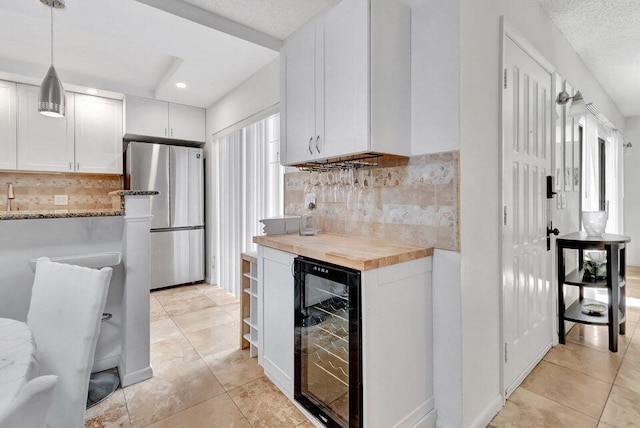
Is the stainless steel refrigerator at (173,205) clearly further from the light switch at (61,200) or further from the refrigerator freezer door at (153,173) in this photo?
the light switch at (61,200)

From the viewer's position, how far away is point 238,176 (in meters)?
3.87

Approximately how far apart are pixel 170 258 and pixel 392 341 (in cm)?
358

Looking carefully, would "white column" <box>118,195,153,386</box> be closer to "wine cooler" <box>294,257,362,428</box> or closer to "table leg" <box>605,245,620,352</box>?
"wine cooler" <box>294,257,362,428</box>

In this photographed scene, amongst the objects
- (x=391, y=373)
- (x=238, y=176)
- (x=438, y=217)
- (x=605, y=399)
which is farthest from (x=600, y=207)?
(x=238, y=176)

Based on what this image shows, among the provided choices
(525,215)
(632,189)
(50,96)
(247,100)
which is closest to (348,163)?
(525,215)

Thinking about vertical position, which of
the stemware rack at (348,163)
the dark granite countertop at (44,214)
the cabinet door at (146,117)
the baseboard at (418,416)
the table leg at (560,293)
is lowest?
the baseboard at (418,416)

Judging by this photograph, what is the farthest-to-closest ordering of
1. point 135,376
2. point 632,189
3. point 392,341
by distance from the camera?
1. point 632,189
2. point 135,376
3. point 392,341

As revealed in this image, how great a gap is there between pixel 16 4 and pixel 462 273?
3229mm

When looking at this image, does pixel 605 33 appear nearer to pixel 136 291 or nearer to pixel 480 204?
pixel 480 204

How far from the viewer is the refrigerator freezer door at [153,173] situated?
12.9 ft

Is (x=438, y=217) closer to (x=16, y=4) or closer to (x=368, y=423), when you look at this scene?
(x=368, y=423)

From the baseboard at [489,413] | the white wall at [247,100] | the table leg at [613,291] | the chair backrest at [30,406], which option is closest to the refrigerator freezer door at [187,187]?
the white wall at [247,100]

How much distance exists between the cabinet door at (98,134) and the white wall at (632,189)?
7.87 meters

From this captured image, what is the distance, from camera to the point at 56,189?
13.1ft
